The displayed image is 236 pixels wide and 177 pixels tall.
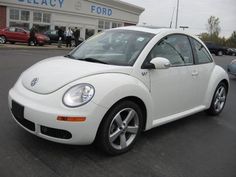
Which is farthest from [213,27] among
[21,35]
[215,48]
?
[21,35]

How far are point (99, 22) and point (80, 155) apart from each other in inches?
1509

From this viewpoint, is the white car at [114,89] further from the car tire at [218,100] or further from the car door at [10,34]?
the car door at [10,34]

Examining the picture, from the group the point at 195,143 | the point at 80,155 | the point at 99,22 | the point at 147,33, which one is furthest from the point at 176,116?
the point at 99,22

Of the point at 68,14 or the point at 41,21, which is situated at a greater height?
the point at 68,14

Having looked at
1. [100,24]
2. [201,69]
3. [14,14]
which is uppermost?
[100,24]

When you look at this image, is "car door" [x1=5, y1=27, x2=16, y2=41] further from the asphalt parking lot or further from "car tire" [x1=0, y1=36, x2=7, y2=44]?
the asphalt parking lot

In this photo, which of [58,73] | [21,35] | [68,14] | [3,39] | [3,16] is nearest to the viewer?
[58,73]

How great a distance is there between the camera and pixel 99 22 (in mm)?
40781

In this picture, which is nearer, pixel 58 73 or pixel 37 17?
pixel 58 73

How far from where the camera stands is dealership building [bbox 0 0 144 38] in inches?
1196

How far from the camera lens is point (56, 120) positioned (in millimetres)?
3273

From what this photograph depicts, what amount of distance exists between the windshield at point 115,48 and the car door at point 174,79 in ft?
0.75

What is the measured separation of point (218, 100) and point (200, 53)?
1.11 m

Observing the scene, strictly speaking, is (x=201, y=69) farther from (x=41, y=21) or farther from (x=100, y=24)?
(x=100, y=24)
